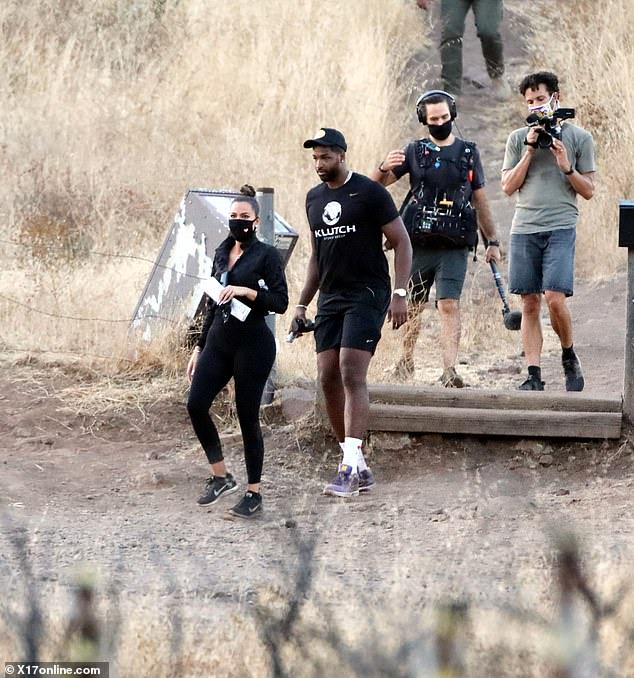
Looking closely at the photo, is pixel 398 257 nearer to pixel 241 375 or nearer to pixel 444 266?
pixel 241 375

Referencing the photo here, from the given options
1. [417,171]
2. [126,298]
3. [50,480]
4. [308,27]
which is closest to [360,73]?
[308,27]

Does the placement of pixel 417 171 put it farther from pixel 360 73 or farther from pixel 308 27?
pixel 308 27

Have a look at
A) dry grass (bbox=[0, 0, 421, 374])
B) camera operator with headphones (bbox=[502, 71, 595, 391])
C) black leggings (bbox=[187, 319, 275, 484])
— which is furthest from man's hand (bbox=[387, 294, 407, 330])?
dry grass (bbox=[0, 0, 421, 374])

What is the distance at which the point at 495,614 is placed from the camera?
392 cm

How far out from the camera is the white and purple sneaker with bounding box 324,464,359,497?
249 inches

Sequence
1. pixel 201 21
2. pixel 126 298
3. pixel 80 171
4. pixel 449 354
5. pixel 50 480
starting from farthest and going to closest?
pixel 201 21
pixel 80 171
pixel 126 298
pixel 449 354
pixel 50 480

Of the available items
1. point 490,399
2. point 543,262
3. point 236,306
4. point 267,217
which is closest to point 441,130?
point 543,262

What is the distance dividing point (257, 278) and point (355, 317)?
0.51 m

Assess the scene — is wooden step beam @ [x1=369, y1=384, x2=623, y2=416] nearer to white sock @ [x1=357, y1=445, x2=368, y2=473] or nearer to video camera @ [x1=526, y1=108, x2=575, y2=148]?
white sock @ [x1=357, y1=445, x2=368, y2=473]

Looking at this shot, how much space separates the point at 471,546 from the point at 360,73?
10298mm

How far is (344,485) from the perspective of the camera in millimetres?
6328

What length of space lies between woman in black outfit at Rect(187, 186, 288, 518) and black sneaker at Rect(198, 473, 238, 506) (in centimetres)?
21

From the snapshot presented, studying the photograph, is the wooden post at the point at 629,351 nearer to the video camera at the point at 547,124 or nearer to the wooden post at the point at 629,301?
the wooden post at the point at 629,301

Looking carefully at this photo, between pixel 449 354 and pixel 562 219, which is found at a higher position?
pixel 562 219
